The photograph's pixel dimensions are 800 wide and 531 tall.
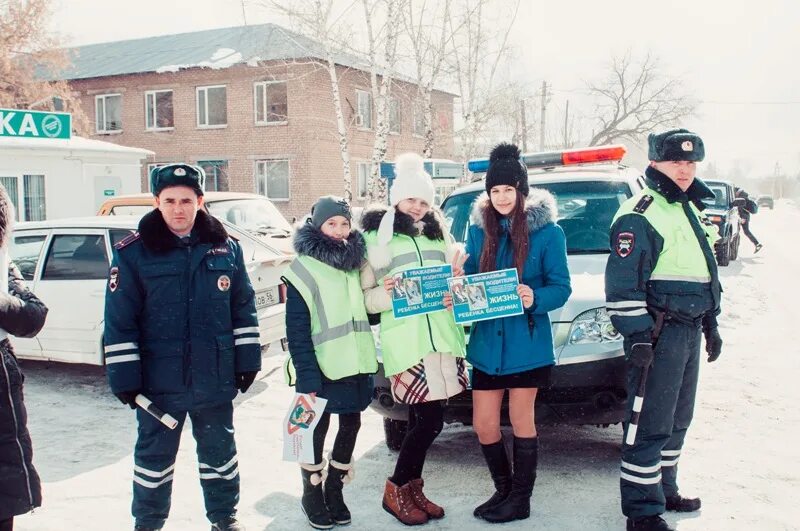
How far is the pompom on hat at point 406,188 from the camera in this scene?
393 cm

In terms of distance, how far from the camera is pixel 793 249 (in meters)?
23.9

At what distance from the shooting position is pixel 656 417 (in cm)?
382

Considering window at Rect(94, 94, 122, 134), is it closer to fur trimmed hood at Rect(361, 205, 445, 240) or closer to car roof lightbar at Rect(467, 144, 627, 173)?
car roof lightbar at Rect(467, 144, 627, 173)

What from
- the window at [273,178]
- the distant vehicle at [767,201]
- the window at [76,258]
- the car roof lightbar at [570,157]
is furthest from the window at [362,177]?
the distant vehicle at [767,201]

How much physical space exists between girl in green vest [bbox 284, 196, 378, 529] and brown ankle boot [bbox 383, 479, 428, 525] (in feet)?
0.90

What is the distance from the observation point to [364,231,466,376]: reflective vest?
3.90 m

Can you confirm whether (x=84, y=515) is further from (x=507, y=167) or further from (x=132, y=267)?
(x=507, y=167)

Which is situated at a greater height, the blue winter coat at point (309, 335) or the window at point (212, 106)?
the window at point (212, 106)

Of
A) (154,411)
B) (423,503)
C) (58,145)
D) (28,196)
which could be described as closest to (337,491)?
(423,503)

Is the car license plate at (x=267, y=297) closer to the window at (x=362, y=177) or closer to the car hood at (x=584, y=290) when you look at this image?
the car hood at (x=584, y=290)

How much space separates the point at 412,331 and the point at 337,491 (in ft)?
3.26

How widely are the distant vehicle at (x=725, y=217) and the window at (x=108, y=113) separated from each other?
971 inches

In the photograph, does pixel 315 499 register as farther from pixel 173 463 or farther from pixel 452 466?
pixel 452 466

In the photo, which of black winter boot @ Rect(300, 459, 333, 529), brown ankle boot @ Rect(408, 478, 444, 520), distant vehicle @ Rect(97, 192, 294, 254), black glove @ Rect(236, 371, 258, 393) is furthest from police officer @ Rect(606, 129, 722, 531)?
distant vehicle @ Rect(97, 192, 294, 254)
